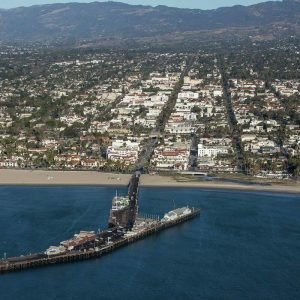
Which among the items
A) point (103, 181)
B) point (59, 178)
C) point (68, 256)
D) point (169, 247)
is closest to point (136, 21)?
point (59, 178)

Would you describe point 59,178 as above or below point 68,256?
above

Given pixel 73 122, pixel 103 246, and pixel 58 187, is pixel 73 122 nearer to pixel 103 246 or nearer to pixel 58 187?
pixel 58 187

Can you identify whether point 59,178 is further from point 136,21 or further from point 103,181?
point 136,21

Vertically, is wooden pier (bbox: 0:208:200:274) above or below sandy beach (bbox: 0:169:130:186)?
below

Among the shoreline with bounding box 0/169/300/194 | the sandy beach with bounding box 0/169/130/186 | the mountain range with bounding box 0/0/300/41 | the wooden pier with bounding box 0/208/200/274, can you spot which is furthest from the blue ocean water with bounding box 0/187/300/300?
the mountain range with bounding box 0/0/300/41

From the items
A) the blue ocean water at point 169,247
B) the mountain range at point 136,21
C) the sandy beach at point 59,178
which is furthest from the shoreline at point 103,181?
the mountain range at point 136,21

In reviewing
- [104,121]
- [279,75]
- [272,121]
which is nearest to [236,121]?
[272,121]

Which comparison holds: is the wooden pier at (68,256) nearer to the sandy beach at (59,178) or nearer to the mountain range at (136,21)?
the sandy beach at (59,178)

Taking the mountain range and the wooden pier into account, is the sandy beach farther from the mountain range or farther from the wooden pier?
the mountain range
